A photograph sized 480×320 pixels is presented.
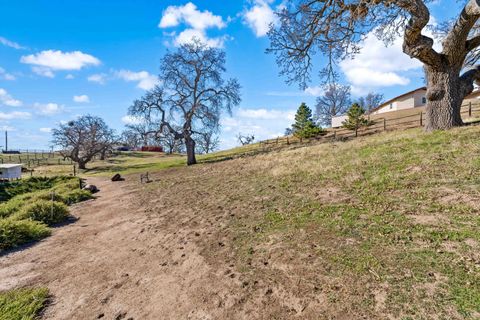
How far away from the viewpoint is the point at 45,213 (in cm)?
988

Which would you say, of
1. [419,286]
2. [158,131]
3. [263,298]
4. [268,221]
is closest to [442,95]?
[268,221]

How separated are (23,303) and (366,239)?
6.02 metres

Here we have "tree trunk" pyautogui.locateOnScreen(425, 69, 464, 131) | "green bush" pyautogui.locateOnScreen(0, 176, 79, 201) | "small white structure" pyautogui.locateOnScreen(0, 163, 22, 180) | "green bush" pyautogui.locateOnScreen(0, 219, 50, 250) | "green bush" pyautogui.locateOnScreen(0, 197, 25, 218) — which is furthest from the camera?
"small white structure" pyautogui.locateOnScreen(0, 163, 22, 180)

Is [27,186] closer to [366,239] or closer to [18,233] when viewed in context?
[18,233]

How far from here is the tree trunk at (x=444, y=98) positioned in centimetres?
1141

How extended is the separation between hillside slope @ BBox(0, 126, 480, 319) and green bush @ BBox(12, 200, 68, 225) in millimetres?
1585

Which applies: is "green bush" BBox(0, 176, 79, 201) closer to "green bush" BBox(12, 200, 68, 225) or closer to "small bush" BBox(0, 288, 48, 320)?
"green bush" BBox(12, 200, 68, 225)

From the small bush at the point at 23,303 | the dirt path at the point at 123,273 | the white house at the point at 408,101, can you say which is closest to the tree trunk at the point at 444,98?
the dirt path at the point at 123,273

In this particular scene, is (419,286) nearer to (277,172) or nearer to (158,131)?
(277,172)

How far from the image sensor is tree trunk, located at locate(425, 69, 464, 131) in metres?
11.4

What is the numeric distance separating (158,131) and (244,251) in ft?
86.3

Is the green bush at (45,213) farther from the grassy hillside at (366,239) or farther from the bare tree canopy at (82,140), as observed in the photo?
the bare tree canopy at (82,140)

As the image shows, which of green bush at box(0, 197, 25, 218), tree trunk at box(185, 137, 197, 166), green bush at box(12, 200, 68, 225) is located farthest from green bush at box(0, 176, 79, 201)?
tree trunk at box(185, 137, 197, 166)

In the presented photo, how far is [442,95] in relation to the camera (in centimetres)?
1150
